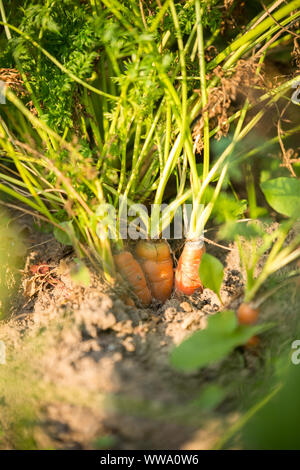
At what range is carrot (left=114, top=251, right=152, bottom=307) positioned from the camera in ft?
2.95

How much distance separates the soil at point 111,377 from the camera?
59cm

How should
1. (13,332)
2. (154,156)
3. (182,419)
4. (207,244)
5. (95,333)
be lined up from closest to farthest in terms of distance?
(182,419), (95,333), (13,332), (154,156), (207,244)

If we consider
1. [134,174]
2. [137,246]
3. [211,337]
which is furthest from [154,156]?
[211,337]

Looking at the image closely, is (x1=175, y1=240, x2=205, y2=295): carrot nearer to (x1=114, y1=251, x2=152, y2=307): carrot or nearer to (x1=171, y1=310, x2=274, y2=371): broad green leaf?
(x1=114, y1=251, x2=152, y2=307): carrot

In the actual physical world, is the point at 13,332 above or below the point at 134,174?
below

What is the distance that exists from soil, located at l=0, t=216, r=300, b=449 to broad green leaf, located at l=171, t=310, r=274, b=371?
9cm

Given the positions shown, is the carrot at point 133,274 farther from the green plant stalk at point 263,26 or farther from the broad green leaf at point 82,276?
the green plant stalk at point 263,26

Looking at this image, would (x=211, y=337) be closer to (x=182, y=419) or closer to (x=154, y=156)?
(x=182, y=419)

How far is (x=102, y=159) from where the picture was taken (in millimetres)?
752

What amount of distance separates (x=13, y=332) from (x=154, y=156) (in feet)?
1.84

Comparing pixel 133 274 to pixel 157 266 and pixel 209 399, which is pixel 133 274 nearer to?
pixel 157 266

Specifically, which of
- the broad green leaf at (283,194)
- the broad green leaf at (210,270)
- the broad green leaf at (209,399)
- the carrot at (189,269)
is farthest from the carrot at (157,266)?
the broad green leaf at (209,399)

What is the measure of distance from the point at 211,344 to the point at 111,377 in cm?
19

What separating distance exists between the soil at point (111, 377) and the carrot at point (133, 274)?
0.08 metres
